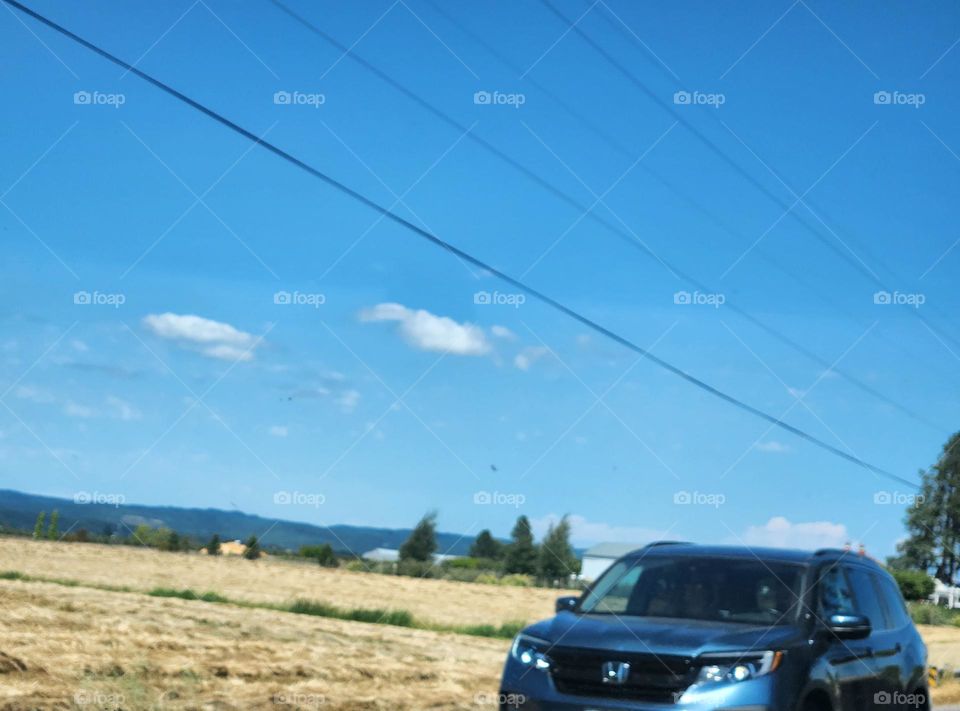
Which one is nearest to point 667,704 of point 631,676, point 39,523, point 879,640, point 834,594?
point 631,676

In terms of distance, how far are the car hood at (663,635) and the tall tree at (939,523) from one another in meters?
89.3

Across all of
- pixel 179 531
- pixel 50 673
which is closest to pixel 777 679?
pixel 50 673

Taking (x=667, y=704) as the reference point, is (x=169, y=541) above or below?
above

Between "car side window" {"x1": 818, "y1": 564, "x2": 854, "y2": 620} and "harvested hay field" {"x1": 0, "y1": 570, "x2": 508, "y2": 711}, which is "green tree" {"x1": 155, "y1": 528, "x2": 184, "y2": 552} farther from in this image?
"car side window" {"x1": 818, "y1": 564, "x2": 854, "y2": 620}

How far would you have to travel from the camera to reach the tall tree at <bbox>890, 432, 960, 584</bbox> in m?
93.2

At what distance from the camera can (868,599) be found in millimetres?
10359

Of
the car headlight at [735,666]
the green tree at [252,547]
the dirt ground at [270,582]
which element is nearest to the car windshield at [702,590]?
the car headlight at [735,666]

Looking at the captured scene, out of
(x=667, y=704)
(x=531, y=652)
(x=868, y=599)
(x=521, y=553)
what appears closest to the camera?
(x=667, y=704)

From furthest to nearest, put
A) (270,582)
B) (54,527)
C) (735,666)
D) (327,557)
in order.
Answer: (327,557), (54,527), (270,582), (735,666)

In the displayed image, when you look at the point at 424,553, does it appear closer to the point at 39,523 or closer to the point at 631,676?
the point at 39,523

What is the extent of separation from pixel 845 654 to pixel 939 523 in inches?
3611

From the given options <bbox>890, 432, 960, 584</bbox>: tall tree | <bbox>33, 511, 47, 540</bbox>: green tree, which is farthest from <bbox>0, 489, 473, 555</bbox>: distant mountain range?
<bbox>890, 432, 960, 584</bbox>: tall tree

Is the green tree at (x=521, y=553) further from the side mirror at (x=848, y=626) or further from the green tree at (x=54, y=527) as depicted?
the side mirror at (x=848, y=626)

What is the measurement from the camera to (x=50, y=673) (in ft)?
40.3
